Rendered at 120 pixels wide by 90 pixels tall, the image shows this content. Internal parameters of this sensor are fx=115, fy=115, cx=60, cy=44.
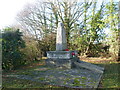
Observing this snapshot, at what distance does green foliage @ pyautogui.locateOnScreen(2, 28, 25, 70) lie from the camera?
7.18 metres

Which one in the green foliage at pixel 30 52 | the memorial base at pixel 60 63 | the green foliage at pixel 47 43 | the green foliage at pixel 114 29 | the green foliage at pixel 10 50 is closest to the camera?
the green foliage at pixel 10 50

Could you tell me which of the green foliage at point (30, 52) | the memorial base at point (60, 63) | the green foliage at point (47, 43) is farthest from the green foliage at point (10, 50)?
the green foliage at point (47, 43)

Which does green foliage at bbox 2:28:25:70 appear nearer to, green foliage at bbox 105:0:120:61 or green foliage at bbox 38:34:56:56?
green foliage at bbox 38:34:56:56

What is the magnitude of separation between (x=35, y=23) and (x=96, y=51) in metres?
9.51

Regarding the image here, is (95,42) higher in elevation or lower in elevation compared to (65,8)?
lower

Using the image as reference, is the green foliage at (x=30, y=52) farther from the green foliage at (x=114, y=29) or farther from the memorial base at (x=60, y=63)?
the green foliage at (x=114, y=29)

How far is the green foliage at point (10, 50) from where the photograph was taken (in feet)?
23.6

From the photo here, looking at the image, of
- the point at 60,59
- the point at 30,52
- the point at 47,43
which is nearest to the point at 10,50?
the point at 30,52

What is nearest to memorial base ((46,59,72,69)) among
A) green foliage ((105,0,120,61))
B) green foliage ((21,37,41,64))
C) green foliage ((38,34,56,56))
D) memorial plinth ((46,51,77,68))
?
memorial plinth ((46,51,77,68))

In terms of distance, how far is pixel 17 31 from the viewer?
820cm

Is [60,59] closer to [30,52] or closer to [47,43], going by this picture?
[30,52]

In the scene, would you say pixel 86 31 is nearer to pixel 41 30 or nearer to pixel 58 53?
pixel 41 30

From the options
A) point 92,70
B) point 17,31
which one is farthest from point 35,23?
point 92,70

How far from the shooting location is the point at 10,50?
24.6 feet
